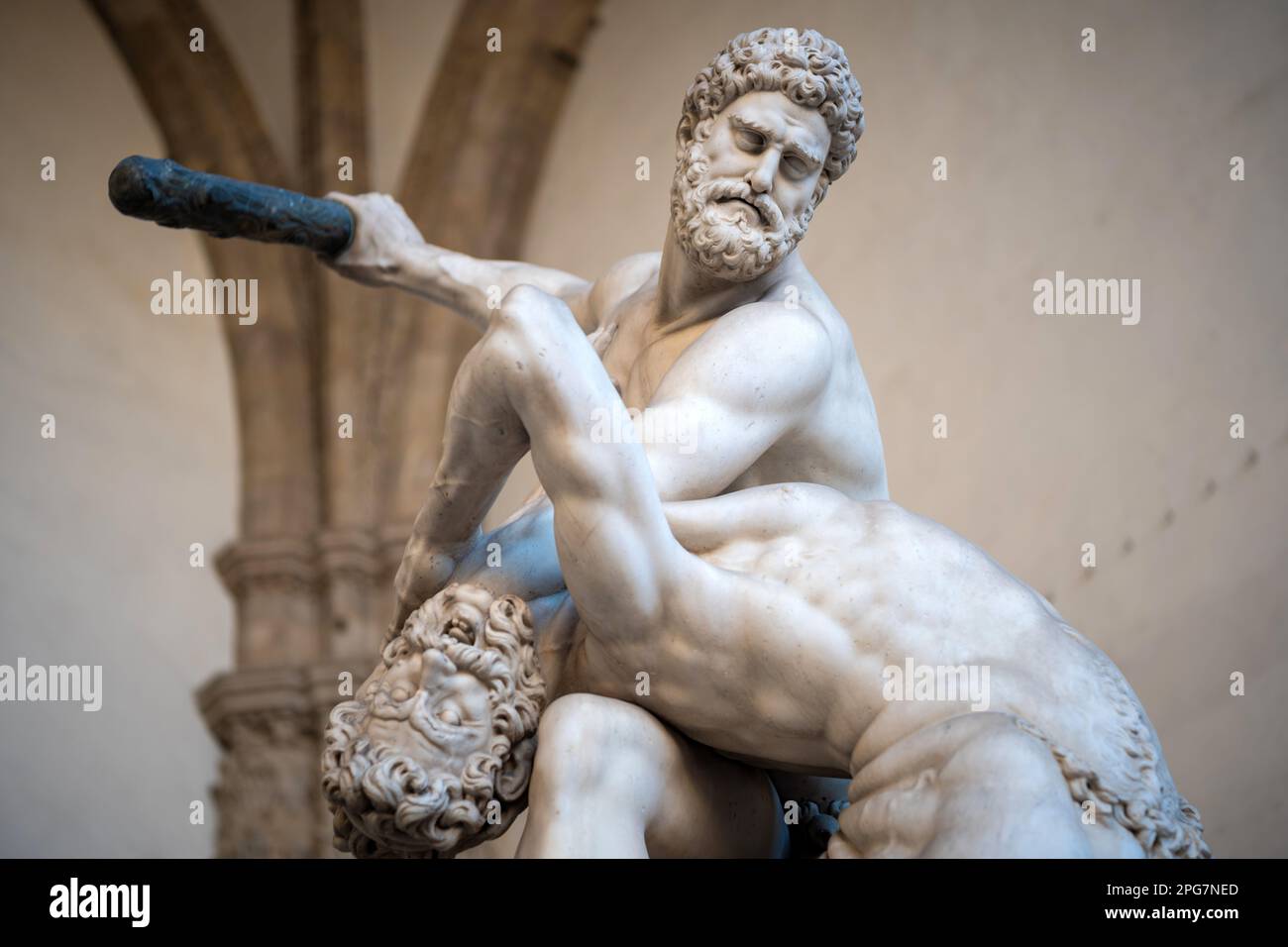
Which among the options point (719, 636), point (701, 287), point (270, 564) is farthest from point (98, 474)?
point (719, 636)

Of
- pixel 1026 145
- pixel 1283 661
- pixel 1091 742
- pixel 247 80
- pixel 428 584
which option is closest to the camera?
pixel 1091 742

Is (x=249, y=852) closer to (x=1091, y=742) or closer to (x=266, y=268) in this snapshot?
(x=266, y=268)

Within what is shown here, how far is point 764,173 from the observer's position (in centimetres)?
272

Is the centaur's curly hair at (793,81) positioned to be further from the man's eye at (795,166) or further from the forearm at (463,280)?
the forearm at (463,280)

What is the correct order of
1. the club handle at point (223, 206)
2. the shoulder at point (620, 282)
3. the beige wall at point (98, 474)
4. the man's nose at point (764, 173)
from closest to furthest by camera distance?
the man's nose at point (764, 173) < the club handle at point (223, 206) < the shoulder at point (620, 282) < the beige wall at point (98, 474)

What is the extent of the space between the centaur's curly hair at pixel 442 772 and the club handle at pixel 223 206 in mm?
819

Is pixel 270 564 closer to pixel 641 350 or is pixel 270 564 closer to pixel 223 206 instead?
pixel 223 206

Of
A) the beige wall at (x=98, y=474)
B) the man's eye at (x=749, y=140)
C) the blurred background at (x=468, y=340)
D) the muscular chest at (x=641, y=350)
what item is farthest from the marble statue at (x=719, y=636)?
the beige wall at (x=98, y=474)

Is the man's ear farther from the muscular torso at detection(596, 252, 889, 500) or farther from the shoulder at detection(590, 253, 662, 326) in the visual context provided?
the shoulder at detection(590, 253, 662, 326)

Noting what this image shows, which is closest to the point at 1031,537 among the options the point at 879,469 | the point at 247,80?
the point at 879,469

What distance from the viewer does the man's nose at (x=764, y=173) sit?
2721 mm

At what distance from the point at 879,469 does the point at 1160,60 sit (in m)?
3.30

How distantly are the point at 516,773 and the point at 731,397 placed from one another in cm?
61

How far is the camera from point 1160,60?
571cm
